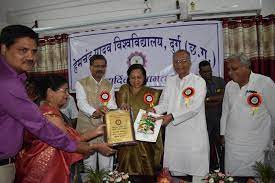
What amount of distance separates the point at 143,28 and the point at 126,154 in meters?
2.41

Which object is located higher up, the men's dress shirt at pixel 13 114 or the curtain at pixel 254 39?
the curtain at pixel 254 39

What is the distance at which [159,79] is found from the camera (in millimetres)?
5402

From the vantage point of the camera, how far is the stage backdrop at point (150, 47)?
5.12 meters

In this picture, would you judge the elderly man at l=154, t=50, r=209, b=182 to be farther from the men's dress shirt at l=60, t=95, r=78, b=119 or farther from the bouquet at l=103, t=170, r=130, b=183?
the men's dress shirt at l=60, t=95, r=78, b=119

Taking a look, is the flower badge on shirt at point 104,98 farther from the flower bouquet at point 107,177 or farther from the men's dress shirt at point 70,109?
the men's dress shirt at point 70,109

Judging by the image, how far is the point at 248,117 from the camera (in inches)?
145

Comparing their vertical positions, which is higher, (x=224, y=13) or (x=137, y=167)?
(x=224, y=13)

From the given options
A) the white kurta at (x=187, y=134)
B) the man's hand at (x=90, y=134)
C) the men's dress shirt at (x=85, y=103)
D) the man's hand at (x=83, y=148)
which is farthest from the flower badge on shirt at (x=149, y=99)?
the man's hand at (x=83, y=148)

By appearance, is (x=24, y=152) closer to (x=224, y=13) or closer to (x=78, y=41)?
(x=78, y=41)

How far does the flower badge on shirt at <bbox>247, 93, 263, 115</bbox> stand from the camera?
3629 mm

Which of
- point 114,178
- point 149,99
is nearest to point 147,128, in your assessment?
point 149,99

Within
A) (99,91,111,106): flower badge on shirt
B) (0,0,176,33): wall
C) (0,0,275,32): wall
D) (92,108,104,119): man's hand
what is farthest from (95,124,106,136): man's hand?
(0,0,176,33): wall

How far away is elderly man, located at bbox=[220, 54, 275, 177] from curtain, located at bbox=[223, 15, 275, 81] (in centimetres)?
154

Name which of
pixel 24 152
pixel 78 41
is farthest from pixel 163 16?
pixel 24 152
